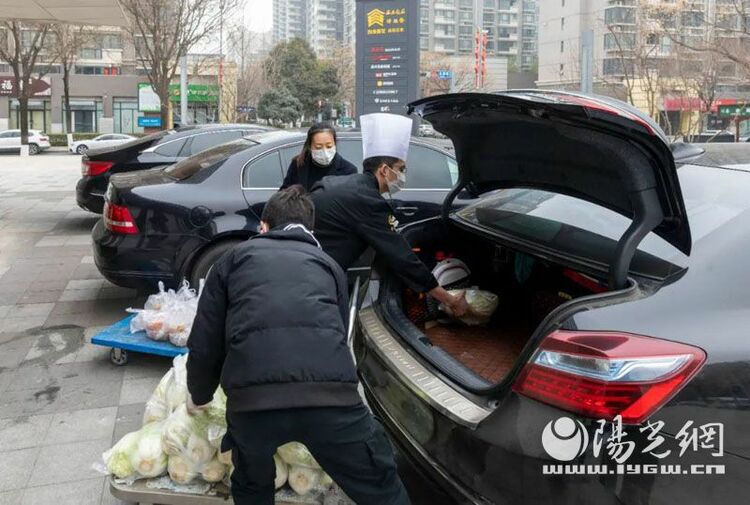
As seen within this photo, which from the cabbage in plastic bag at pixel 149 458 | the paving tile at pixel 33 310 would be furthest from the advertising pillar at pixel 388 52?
the cabbage in plastic bag at pixel 149 458

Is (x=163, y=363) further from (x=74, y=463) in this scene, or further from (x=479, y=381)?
(x=479, y=381)

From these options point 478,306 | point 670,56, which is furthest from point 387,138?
point 670,56

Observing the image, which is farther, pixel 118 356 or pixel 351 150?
pixel 351 150

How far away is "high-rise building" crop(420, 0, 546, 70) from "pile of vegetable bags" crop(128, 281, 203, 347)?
103926 millimetres

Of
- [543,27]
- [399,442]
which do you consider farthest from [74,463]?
[543,27]

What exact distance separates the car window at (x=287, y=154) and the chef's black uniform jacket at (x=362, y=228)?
2.42 metres

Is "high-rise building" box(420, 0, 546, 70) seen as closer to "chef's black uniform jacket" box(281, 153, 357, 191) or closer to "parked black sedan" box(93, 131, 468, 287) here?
"parked black sedan" box(93, 131, 468, 287)

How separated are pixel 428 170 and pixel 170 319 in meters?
2.42

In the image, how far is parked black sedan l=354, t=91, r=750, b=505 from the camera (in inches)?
78.3

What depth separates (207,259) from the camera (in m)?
5.49

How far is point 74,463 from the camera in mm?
3562

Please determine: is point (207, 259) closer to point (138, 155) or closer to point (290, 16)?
point (138, 155)

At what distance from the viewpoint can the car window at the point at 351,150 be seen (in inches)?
242

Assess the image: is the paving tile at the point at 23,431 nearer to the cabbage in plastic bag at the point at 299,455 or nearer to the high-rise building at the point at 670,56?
the cabbage in plastic bag at the point at 299,455
